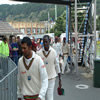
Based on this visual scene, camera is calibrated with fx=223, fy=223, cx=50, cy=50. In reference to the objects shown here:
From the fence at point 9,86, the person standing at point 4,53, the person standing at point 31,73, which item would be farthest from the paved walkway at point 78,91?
the person standing at point 31,73

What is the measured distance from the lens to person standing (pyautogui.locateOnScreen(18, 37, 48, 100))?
371 centimetres

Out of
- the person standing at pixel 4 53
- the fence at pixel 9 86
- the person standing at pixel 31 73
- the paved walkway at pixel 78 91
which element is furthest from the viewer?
the person standing at pixel 4 53

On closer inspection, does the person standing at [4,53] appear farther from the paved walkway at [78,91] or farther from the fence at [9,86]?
the fence at [9,86]

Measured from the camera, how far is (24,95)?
151 inches

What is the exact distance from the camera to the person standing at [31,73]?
3.71 meters

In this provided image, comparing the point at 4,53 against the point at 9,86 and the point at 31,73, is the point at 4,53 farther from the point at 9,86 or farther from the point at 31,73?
the point at 31,73

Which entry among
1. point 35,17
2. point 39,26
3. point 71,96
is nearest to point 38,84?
point 71,96

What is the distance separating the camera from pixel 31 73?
12.3 ft

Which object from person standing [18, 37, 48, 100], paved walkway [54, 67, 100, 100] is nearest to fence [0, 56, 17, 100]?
person standing [18, 37, 48, 100]

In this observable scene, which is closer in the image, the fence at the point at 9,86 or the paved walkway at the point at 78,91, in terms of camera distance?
the fence at the point at 9,86

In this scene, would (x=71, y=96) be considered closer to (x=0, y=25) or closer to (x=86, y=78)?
(x=86, y=78)

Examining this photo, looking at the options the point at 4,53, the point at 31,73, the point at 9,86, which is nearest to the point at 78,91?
the point at 9,86

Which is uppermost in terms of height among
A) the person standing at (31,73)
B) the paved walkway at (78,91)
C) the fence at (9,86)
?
the person standing at (31,73)

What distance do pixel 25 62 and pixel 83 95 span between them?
4.81m
